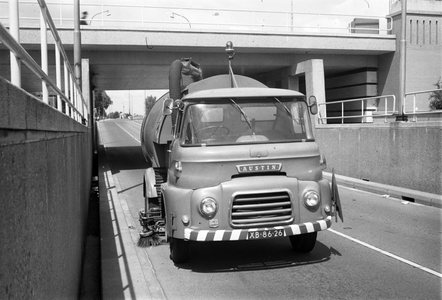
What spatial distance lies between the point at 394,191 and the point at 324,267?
674cm

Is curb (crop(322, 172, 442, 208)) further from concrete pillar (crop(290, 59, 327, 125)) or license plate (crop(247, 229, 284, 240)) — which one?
concrete pillar (crop(290, 59, 327, 125))

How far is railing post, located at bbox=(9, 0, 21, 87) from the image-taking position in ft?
8.16

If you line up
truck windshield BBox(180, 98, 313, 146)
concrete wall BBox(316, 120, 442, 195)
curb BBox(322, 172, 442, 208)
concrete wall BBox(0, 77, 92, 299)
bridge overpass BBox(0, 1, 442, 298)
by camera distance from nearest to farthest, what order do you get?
concrete wall BBox(0, 77, 92, 299) → bridge overpass BBox(0, 1, 442, 298) → truck windshield BBox(180, 98, 313, 146) → curb BBox(322, 172, 442, 208) → concrete wall BBox(316, 120, 442, 195)

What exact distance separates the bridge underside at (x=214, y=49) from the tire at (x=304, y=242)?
15.8 meters

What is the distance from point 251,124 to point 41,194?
4.27 m

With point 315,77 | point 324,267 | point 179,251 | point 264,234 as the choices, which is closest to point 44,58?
point 264,234

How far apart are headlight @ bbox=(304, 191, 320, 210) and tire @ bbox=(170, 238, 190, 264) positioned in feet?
5.94

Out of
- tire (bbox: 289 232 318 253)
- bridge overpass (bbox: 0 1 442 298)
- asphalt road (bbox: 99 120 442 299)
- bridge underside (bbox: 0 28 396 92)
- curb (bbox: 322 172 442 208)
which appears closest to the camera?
bridge overpass (bbox: 0 1 442 298)

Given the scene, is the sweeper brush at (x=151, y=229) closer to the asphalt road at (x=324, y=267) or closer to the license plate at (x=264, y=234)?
the asphalt road at (x=324, y=267)

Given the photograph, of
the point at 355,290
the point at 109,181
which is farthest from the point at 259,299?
the point at 109,181

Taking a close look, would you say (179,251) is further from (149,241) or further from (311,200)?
(311,200)

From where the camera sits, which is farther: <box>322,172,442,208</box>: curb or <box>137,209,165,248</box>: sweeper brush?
<box>322,172,442,208</box>: curb

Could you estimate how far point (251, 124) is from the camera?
661 cm

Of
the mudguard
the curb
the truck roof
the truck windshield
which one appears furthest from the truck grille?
the curb
